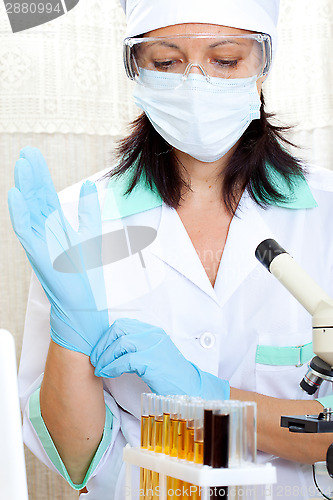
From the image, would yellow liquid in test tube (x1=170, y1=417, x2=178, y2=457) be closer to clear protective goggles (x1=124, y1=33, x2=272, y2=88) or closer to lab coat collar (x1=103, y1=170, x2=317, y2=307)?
lab coat collar (x1=103, y1=170, x2=317, y2=307)

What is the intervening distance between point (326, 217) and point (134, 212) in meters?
0.45

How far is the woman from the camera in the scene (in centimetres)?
112

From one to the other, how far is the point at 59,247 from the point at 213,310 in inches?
14.9

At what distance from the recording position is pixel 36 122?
6.46 ft

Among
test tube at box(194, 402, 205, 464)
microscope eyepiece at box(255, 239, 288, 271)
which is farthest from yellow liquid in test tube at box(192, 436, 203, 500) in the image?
microscope eyepiece at box(255, 239, 288, 271)

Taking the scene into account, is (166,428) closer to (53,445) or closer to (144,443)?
(144,443)

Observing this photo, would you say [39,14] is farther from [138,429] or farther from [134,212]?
[138,429]

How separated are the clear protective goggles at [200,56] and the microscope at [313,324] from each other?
573 mm

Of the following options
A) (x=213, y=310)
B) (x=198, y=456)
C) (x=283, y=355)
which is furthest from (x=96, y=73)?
(x=198, y=456)

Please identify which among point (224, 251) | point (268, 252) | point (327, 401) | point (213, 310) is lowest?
point (327, 401)

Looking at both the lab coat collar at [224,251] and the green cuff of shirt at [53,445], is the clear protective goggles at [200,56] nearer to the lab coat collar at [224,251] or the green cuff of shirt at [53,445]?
the lab coat collar at [224,251]

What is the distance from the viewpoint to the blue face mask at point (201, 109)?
4.30 feet

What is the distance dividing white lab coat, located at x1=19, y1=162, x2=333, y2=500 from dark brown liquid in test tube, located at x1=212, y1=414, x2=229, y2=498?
22.7 inches

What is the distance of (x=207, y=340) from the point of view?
128cm
